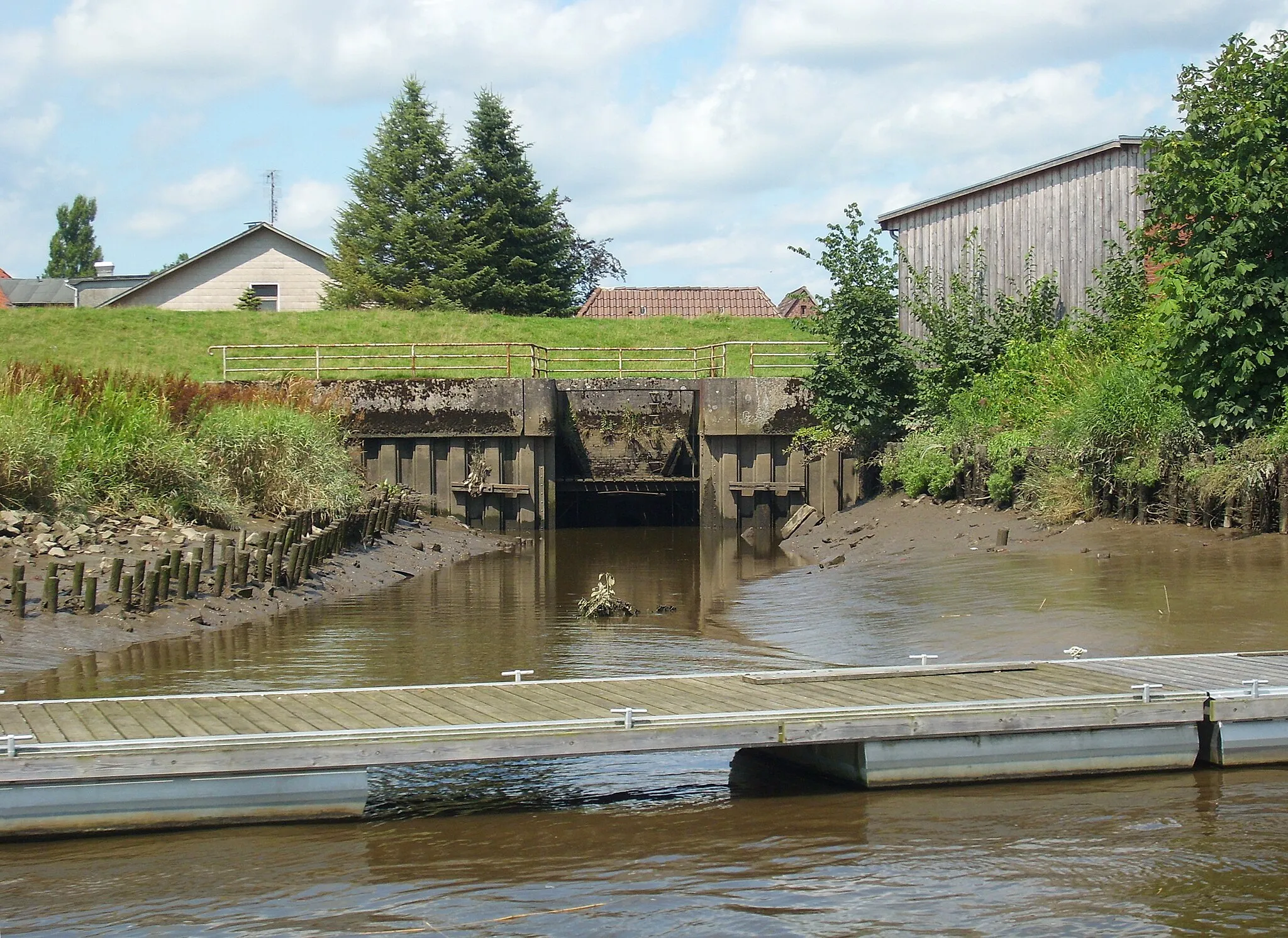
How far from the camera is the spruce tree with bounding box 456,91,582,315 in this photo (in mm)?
47906

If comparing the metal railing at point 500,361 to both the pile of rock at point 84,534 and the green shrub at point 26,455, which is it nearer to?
the pile of rock at point 84,534

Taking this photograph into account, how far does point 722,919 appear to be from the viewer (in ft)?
21.4

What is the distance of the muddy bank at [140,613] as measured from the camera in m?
13.4

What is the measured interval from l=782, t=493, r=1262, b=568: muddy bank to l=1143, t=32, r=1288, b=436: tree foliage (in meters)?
1.76

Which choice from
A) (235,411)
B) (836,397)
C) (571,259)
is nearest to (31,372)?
(235,411)

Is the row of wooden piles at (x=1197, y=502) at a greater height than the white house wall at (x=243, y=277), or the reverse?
the white house wall at (x=243, y=277)

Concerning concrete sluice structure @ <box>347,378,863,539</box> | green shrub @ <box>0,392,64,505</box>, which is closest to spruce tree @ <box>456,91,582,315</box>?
concrete sluice structure @ <box>347,378,863,539</box>

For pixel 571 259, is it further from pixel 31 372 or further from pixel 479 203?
pixel 31 372

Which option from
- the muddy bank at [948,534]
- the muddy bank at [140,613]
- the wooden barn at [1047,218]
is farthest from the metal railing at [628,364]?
the muddy bank at [140,613]

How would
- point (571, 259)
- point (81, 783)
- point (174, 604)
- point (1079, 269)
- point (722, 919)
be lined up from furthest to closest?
1. point (571, 259)
2. point (1079, 269)
3. point (174, 604)
4. point (81, 783)
5. point (722, 919)

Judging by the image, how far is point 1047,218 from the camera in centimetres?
2483

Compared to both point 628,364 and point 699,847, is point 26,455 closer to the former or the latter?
point 699,847

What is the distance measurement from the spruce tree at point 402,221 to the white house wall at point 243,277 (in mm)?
2604

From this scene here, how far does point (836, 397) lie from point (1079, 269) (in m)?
4.97
